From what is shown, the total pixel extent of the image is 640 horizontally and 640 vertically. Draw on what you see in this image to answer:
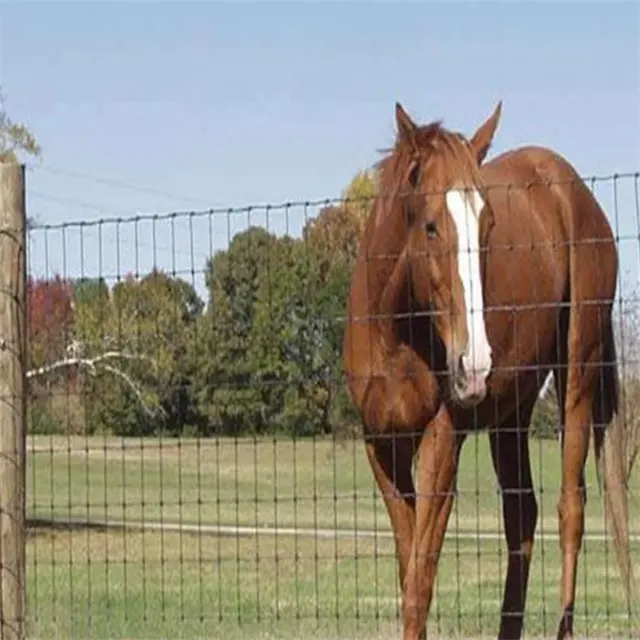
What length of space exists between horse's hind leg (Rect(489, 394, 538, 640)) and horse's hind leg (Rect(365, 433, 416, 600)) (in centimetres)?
104

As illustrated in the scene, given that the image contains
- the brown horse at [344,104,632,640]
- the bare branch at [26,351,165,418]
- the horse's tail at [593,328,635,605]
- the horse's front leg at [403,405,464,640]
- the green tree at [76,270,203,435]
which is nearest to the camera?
the brown horse at [344,104,632,640]

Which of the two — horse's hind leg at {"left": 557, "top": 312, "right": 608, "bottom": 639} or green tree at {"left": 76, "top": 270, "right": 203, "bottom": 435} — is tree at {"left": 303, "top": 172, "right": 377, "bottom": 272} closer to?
green tree at {"left": 76, "top": 270, "right": 203, "bottom": 435}

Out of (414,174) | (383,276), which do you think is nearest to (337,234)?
(383,276)

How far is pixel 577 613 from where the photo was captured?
1183 centimetres

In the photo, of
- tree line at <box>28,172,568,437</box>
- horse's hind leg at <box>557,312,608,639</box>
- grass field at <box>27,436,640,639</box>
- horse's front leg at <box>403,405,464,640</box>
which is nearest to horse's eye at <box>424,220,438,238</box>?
horse's front leg at <box>403,405,464,640</box>

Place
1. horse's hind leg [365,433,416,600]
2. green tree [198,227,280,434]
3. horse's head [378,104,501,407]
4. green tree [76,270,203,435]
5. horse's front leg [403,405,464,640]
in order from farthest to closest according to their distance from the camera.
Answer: green tree [76,270,203,435], green tree [198,227,280,434], horse's hind leg [365,433,416,600], horse's front leg [403,405,464,640], horse's head [378,104,501,407]

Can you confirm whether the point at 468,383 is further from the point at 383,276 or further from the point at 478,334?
the point at 383,276

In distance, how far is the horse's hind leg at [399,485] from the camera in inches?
323

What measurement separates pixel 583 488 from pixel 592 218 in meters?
1.43

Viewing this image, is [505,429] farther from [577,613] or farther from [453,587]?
[453,587]

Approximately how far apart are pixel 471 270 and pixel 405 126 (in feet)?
2.72

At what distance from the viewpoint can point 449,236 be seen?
24.6 feet

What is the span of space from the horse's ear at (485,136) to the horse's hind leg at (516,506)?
59.6 inches

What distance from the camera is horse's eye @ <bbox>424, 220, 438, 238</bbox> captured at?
299 inches
